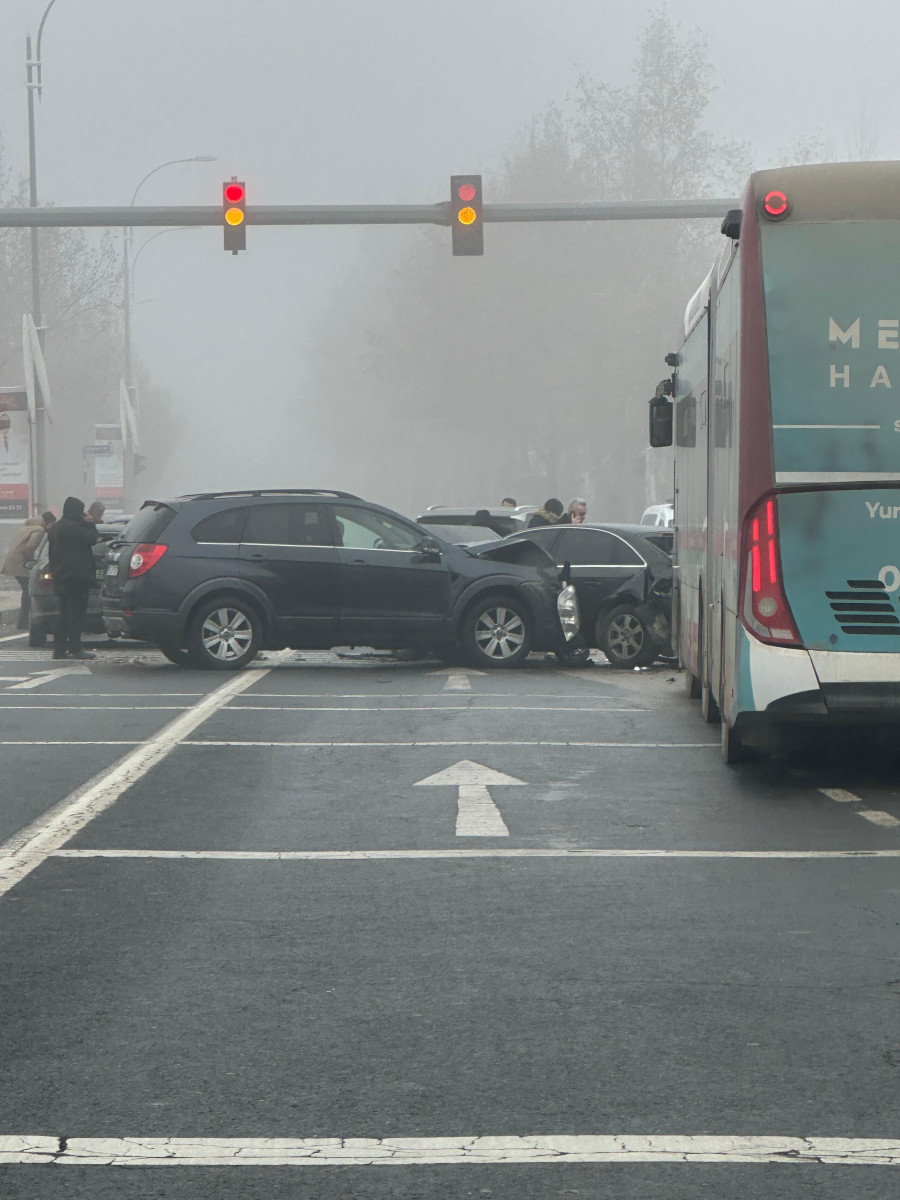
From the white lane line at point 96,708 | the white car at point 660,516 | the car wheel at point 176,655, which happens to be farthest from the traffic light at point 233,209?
the white car at point 660,516

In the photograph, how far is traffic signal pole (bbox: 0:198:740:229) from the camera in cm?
2322

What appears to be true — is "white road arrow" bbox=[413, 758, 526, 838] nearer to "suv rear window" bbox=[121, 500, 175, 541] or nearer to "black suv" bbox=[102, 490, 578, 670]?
"black suv" bbox=[102, 490, 578, 670]

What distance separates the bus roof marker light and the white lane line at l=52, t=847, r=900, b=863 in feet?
11.3

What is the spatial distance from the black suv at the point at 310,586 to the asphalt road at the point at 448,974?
6596 millimetres

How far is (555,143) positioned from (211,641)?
48.5 metres

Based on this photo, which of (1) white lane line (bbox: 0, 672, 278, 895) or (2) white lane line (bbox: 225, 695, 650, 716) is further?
(2) white lane line (bbox: 225, 695, 650, 716)

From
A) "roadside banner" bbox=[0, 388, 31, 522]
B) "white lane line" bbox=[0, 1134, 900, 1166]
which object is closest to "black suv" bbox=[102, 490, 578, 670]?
"white lane line" bbox=[0, 1134, 900, 1166]

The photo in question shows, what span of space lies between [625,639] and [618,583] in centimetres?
65

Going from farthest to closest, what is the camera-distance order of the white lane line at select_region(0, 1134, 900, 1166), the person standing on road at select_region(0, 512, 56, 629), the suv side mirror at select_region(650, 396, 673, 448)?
1. the person standing on road at select_region(0, 512, 56, 629)
2. the suv side mirror at select_region(650, 396, 673, 448)
3. the white lane line at select_region(0, 1134, 900, 1166)

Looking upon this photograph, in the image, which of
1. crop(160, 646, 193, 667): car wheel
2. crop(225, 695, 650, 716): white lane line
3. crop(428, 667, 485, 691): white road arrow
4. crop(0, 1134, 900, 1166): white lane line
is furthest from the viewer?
crop(160, 646, 193, 667): car wheel

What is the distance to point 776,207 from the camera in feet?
32.8

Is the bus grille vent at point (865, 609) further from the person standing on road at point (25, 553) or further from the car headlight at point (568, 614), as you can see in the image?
the person standing on road at point (25, 553)

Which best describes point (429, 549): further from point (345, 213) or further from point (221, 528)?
point (345, 213)

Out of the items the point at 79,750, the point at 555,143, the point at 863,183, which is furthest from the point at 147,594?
the point at 555,143
